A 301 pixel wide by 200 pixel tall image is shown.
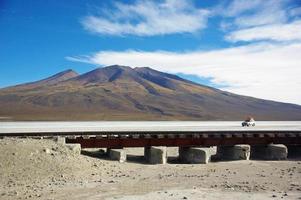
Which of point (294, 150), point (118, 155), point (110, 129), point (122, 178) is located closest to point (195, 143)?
point (118, 155)

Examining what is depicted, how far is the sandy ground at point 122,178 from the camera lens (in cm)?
1822

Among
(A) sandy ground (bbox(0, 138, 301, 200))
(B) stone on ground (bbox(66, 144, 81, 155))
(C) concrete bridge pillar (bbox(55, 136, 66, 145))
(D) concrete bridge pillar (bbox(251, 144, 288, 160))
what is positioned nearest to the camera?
(A) sandy ground (bbox(0, 138, 301, 200))

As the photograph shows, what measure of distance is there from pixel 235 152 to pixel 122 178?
11.1 m

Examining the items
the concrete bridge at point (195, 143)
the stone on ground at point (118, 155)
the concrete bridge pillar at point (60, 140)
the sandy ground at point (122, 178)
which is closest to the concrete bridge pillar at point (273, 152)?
the concrete bridge at point (195, 143)

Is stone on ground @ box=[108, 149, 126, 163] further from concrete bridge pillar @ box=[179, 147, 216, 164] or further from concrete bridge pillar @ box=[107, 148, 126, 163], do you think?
concrete bridge pillar @ box=[179, 147, 216, 164]

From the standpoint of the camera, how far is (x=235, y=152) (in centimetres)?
3006

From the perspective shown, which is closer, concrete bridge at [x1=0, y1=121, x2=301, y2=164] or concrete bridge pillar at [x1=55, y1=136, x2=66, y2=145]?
concrete bridge pillar at [x1=55, y1=136, x2=66, y2=145]

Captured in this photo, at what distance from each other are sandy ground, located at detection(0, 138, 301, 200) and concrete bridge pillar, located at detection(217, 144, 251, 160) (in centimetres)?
225

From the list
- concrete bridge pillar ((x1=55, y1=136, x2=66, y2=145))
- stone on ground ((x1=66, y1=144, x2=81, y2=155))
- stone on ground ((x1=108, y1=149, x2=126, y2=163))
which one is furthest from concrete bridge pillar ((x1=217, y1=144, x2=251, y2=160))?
concrete bridge pillar ((x1=55, y1=136, x2=66, y2=145))

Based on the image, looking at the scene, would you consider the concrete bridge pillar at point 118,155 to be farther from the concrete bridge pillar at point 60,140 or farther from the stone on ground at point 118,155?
the concrete bridge pillar at point 60,140

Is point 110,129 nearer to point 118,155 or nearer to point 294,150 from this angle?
point 118,155

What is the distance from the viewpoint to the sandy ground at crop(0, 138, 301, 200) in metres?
18.2

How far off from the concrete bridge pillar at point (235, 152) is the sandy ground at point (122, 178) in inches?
88.5

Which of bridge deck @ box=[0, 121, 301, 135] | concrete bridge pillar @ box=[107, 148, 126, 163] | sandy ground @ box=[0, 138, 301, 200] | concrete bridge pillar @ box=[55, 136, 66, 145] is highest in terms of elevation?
bridge deck @ box=[0, 121, 301, 135]
